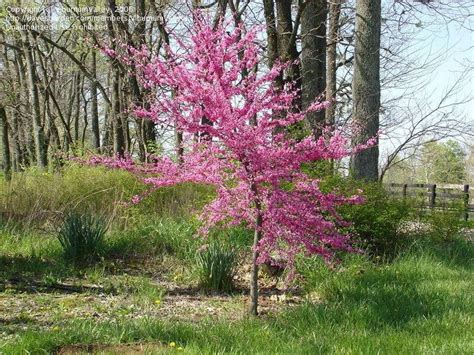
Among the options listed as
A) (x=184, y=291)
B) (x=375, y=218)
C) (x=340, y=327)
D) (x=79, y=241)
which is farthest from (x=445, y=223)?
(x=79, y=241)

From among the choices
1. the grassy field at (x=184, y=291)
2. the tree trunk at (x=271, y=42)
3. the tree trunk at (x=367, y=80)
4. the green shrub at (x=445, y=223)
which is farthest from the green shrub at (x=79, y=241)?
the tree trunk at (x=271, y=42)

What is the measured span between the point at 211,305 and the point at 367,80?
232 inches

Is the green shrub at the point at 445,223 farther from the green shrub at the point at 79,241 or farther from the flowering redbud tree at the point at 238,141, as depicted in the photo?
the green shrub at the point at 79,241

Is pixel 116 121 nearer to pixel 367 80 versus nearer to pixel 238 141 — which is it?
pixel 367 80

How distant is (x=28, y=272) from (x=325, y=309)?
4.06 metres

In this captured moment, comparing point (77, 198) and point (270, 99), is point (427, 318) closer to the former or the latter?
point (270, 99)

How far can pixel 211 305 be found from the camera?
565cm

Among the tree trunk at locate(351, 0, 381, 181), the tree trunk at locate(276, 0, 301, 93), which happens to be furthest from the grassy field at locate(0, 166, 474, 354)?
the tree trunk at locate(276, 0, 301, 93)

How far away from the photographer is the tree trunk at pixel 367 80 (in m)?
9.63

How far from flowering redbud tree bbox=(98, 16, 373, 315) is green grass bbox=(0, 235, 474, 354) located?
697 millimetres

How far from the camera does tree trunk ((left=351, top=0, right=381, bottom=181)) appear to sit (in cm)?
963

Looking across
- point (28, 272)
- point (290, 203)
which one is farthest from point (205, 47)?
point (28, 272)

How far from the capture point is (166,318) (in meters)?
4.86

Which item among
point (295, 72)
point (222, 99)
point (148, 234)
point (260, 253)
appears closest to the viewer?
point (222, 99)
